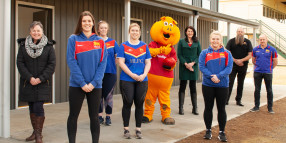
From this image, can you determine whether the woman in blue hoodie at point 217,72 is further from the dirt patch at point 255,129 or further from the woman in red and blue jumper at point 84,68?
the woman in red and blue jumper at point 84,68

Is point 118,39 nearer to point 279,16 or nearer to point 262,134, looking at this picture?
point 262,134

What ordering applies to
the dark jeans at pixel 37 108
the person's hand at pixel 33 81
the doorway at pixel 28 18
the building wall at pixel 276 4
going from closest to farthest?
the person's hand at pixel 33 81, the dark jeans at pixel 37 108, the doorway at pixel 28 18, the building wall at pixel 276 4

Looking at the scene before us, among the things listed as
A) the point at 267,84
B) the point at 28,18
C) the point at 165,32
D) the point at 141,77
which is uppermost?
the point at 28,18

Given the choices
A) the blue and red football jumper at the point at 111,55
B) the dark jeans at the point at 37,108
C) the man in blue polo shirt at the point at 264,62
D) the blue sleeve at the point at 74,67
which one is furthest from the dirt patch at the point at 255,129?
the dark jeans at the point at 37,108

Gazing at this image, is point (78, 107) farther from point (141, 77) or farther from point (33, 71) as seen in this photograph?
point (141, 77)

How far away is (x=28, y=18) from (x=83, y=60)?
444 cm

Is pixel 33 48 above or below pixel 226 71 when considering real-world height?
above

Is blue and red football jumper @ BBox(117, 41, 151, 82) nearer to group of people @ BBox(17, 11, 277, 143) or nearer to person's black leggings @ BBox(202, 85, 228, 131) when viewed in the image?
group of people @ BBox(17, 11, 277, 143)

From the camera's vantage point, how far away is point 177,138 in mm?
5137

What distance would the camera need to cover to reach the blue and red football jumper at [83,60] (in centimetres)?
386

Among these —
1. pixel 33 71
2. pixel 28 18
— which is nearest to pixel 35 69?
pixel 33 71

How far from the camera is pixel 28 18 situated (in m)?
7.71

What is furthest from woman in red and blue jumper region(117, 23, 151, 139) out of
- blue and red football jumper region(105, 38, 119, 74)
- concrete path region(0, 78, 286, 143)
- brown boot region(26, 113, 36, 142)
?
brown boot region(26, 113, 36, 142)

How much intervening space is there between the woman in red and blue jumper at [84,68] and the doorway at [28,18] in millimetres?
3819
